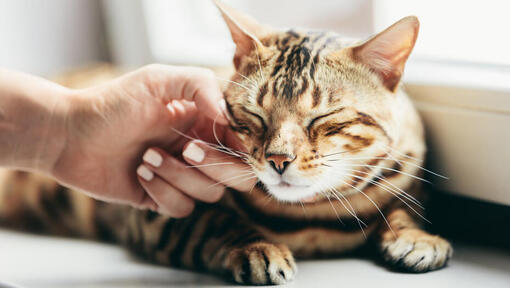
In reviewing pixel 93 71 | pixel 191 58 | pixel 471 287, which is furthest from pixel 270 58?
pixel 93 71

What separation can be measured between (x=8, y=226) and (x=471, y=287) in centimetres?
109

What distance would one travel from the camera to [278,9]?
1386 mm

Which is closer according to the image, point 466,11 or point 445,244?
point 445,244

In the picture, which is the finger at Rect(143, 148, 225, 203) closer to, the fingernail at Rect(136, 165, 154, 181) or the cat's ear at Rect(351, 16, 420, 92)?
the fingernail at Rect(136, 165, 154, 181)

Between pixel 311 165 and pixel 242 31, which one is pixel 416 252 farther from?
pixel 242 31

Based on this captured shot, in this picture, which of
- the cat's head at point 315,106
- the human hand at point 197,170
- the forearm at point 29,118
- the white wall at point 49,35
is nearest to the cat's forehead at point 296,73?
the cat's head at point 315,106

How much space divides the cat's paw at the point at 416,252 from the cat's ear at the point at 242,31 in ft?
1.37

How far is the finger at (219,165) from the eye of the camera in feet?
2.93

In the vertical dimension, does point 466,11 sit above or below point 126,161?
above

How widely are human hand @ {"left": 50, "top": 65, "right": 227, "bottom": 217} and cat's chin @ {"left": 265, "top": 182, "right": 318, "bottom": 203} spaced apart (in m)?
0.13

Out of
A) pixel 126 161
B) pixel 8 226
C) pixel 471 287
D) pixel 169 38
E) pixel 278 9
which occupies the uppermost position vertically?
pixel 278 9

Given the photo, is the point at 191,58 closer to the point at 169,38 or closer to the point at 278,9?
the point at 169,38

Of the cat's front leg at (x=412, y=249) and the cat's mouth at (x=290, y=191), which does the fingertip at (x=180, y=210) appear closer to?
the cat's mouth at (x=290, y=191)

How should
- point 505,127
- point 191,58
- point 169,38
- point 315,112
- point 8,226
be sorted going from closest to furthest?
point 315,112, point 505,127, point 8,226, point 191,58, point 169,38
